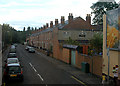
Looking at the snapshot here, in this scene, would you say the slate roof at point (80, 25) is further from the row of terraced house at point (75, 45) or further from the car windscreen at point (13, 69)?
the car windscreen at point (13, 69)

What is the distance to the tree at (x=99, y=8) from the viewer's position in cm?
3915

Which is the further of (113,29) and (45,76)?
(45,76)

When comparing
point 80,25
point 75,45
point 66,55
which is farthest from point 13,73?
point 80,25

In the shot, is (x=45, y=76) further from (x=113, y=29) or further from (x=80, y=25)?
(x=80, y=25)

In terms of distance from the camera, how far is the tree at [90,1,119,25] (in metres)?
39.2

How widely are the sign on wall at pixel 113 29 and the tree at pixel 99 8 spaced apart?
25.1 meters

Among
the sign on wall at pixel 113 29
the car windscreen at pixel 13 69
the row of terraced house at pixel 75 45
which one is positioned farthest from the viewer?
the row of terraced house at pixel 75 45

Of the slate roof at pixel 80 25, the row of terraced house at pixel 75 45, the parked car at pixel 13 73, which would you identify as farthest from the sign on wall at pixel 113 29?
the slate roof at pixel 80 25

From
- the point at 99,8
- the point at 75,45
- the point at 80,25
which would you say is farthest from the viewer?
the point at 80,25

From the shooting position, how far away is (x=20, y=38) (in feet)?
463

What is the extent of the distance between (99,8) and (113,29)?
91.6ft

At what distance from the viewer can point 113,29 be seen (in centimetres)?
1495

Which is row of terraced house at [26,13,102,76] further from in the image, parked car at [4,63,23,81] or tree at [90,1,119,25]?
parked car at [4,63,23,81]

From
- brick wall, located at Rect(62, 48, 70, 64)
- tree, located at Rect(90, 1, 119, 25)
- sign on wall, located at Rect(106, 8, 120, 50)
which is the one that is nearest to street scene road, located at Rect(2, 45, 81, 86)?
brick wall, located at Rect(62, 48, 70, 64)
